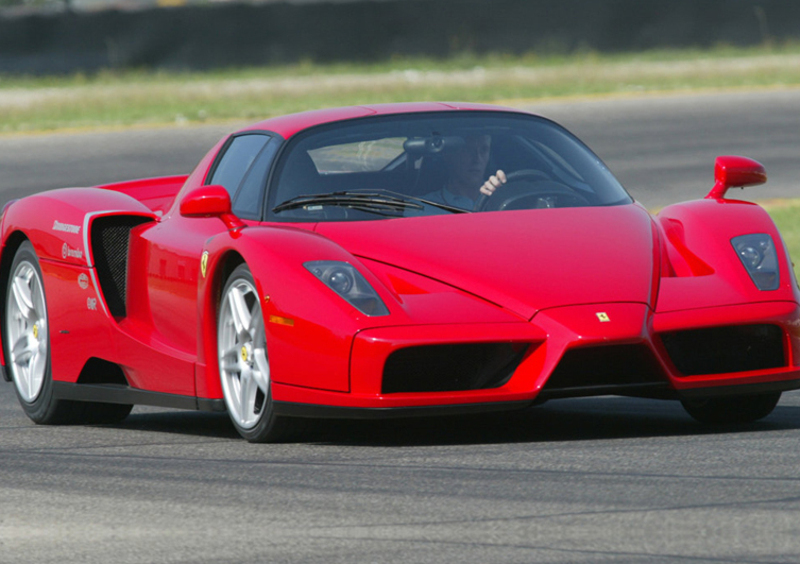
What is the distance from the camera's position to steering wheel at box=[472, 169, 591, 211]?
6.30 m

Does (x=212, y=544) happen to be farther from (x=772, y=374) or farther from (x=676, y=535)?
(x=772, y=374)

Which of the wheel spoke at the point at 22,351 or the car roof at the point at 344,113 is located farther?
the wheel spoke at the point at 22,351

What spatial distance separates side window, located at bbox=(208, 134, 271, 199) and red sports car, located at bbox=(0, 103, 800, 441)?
1cm

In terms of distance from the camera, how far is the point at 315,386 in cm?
548

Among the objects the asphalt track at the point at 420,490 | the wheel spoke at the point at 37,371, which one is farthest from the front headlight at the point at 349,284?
the wheel spoke at the point at 37,371

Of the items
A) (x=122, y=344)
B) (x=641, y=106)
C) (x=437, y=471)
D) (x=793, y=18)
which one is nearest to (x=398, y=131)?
(x=122, y=344)

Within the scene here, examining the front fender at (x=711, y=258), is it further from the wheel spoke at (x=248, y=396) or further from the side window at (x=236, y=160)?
the side window at (x=236, y=160)

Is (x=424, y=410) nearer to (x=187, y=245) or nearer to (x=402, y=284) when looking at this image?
(x=402, y=284)

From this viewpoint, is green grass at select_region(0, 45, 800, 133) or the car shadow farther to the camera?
green grass at select_region(0, 45, 800, 133)

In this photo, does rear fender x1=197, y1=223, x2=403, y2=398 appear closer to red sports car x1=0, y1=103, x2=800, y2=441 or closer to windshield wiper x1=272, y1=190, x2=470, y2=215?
red sports car x1=0, y1=103, x2=800, y2=441

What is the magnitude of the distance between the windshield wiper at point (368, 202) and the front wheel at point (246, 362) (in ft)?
1.66

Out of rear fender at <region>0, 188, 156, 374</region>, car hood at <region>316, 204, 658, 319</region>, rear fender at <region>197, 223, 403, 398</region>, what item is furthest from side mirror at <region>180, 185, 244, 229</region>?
rear fender at <region>0, 188, 156, 374</region>

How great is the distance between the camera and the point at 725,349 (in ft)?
18.4

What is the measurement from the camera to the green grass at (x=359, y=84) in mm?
22875
